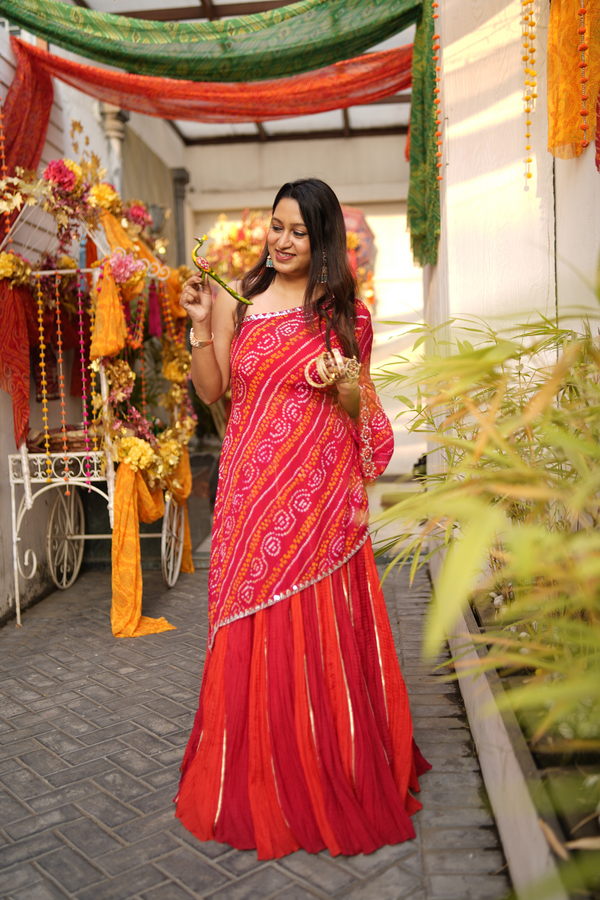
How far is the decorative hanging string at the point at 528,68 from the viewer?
9.50ft

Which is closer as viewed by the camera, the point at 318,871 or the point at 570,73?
the point at 318,871

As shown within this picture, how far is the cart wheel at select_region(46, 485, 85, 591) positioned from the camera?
452 cm

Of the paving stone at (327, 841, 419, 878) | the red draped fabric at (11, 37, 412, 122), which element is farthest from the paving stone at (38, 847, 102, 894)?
the red draped fabric at (11, 37, 412, 122)

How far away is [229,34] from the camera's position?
3.53 metres

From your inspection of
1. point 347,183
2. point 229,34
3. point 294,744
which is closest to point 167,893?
point 294,744

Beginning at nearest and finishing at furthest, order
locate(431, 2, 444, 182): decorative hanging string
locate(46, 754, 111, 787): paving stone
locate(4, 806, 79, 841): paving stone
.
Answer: locate(4, 806, 79, 841): paving stone
locate(46, 754, 111, 787): paving stone
locate(431, 2, 444, 182): decorative hanging string

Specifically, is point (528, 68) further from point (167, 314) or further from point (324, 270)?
point (167, 314)

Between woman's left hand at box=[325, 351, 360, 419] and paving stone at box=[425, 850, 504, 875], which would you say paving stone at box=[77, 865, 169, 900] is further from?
woman's left hand at box=[325, 351, 360, 419]

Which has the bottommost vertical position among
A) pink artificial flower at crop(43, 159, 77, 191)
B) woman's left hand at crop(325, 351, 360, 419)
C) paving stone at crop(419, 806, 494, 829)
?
paving stone at crop(419, 806, 494, 829)

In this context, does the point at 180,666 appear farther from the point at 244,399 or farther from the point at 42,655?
the point at 244,399

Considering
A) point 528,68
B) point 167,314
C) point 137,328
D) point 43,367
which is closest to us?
point 528,68

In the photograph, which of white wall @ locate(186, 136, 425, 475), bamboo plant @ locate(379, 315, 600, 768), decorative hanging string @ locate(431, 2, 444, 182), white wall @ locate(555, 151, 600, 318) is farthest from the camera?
white wall @ locate(186, 136, 425, 475)

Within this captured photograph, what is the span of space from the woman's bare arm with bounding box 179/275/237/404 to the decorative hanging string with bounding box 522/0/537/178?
1.52 metres

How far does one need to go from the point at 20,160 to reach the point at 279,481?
2789 mm
